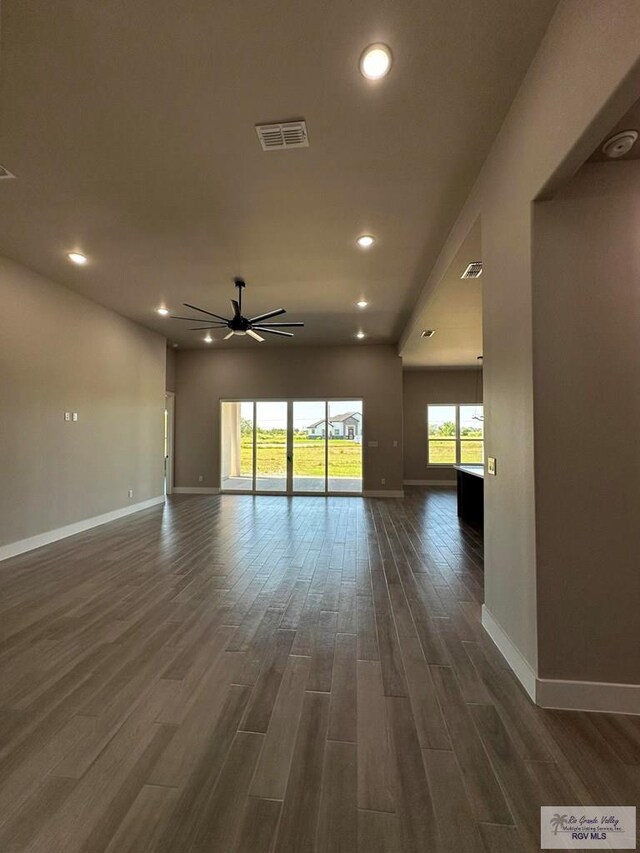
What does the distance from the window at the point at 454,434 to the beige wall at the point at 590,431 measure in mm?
8937

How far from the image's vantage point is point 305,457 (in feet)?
29.1

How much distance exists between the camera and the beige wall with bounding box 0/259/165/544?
447cm

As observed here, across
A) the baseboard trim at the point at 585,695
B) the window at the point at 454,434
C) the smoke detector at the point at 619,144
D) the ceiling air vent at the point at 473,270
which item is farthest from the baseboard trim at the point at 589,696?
the window at the point at 454,434

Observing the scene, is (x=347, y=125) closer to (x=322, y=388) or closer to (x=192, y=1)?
(x=192, y=1)

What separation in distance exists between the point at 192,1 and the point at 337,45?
70 centimetres

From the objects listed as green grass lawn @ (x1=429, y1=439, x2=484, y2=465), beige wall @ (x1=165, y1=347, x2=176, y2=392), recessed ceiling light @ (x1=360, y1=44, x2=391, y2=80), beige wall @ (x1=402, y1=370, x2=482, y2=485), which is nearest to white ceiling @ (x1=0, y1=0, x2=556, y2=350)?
recessed ceiling light @ (x1=360, y1=44, x2=391, y2=80)

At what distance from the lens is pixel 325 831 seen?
131cm

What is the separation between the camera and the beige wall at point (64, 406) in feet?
14.7

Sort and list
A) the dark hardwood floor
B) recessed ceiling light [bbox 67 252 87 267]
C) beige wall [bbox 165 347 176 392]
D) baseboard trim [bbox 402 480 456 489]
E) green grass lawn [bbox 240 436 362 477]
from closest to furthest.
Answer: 1. the dark hardwood floor
2. recessed ceiling light [bbox 67 252 87 267]
3. green grass lawn [bbox 240 436 362 477]
4. beige wall [bbox 165 347 176 392]
5. baseboard trim [bbox 402 480 456 489]

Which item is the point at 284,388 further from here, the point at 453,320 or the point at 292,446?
the point at 453,320

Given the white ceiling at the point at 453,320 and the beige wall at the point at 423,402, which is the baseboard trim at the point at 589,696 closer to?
the white ceiling at the point at 453,320

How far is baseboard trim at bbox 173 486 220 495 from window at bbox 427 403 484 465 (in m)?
5.80

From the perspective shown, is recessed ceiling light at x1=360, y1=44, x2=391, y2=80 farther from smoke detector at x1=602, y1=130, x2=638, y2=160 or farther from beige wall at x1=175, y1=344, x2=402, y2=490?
beige wall at x1=175, y1=344, x2=402, y2=490

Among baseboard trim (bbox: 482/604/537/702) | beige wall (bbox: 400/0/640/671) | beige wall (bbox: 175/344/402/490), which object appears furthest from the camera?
beige wall (bbox: 175/344/402/490)
